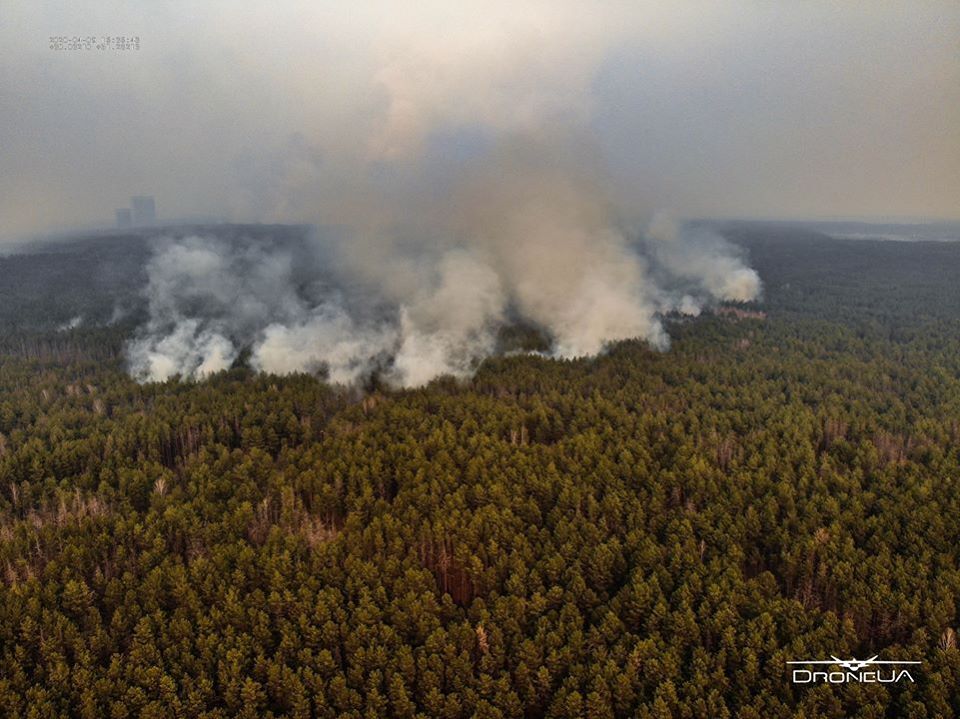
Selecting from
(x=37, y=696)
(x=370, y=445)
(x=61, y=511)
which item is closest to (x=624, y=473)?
(x=370, y=445)

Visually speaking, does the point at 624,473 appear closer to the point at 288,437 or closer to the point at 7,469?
the point at 288,437

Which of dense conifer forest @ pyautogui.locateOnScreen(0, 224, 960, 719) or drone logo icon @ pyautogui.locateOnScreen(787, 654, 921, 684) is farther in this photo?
dense conifer forest @ pyautogui.locateOnScreen(0, 224, 960, 719)

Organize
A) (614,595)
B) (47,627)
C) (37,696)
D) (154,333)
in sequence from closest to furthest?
(37,696), (47,627), (614,595), (154,333)

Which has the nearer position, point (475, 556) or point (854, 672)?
point (854, 672)

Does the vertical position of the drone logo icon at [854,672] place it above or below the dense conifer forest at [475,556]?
below

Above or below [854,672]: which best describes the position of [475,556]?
above
